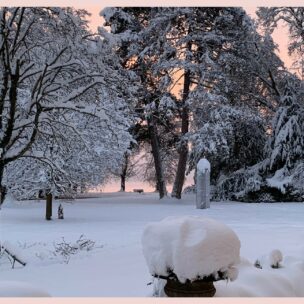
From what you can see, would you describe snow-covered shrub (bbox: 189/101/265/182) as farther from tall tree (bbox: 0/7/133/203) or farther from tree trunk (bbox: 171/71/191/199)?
tall tree (bbox: 0/7/133/203)

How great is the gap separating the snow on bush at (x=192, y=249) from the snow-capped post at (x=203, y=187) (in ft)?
21.6

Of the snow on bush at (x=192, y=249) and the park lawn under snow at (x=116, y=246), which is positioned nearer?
the snow on bush at (x=192, y=249)

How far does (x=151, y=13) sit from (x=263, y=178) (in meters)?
5.12

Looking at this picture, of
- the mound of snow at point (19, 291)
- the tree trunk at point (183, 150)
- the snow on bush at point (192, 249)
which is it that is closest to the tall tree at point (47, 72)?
the snow on bush at point (192, 249)

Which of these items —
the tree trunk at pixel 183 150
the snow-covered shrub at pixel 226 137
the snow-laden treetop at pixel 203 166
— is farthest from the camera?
the tree trunk at pixel 183 150

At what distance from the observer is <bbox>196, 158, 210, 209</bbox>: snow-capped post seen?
31.8 feet

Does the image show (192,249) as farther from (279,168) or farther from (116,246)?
(279,168)

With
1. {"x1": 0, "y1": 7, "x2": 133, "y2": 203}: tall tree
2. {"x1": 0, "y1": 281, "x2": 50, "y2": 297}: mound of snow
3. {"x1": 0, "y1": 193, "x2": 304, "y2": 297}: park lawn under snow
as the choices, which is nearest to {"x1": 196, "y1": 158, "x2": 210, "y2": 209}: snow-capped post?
{"x1": 0, "y1": 193, "x2": 304, "y2": 297}: park lawn under snow

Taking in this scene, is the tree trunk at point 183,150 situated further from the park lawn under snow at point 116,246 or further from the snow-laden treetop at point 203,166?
the snow-laden treetop at point 203,166

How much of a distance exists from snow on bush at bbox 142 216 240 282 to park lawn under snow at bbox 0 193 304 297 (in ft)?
1.68

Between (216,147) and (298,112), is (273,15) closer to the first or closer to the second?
(298,112)

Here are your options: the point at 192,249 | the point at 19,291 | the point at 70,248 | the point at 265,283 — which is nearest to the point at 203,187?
the point at 70,248

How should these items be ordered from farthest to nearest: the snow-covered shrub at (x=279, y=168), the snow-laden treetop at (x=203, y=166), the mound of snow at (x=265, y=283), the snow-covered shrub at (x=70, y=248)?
the snow-covered shrub at (x=279, y=168) → the snow-laden treetop at (x=203, y=166) → the snow-covered shrub at (x=70, y=248) → the mound of snow at (x=265, y=283)

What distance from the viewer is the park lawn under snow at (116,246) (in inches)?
159
